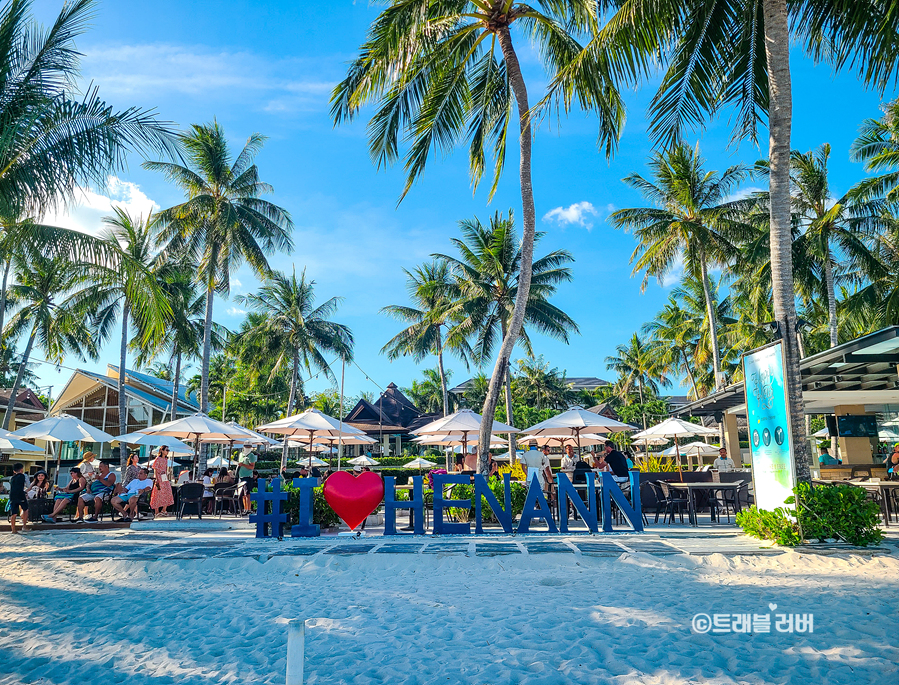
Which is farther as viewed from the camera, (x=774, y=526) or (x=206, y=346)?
(x=206, y=346)

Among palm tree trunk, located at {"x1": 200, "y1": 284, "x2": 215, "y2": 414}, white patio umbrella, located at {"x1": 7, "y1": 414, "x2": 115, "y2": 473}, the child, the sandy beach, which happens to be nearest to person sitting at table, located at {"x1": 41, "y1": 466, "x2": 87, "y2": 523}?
the child

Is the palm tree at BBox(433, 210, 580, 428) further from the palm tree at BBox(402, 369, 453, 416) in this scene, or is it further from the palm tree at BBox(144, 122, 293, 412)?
the palm tree at BBox(402, 369, 453, 416)

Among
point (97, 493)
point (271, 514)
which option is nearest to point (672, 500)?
point (271, 514)

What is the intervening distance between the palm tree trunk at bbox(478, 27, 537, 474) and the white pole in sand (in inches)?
359

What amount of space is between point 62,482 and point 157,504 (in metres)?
9.70

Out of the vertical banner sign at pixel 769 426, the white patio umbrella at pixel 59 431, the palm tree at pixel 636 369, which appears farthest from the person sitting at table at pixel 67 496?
the palm tree at pixel 636 369

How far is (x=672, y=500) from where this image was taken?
1140cm

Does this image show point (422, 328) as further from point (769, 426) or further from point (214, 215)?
point (769, 426)

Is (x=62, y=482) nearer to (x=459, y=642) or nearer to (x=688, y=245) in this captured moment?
(x=459, y=642)

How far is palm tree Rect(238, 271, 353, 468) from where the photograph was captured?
31656 millimetres

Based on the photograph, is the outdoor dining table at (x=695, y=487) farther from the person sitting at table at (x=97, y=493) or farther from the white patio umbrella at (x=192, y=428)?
the person sitting at table at (x=97, y=493)

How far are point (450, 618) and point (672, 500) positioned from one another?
7689 millimetres

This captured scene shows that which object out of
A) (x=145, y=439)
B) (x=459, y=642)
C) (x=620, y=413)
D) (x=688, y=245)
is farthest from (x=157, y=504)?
(x=620, y=413)

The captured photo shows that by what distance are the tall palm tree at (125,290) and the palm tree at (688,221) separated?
1718cm
